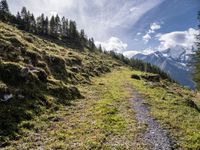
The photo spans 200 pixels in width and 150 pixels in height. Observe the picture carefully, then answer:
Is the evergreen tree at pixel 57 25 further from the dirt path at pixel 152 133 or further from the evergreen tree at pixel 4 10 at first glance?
the dirt path at pixel 152 133

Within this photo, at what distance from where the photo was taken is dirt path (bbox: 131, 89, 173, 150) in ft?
73.4

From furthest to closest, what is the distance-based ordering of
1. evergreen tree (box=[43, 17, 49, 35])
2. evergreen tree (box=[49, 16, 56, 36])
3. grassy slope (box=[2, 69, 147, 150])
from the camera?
evergreen tree (box=[49, 16, 56, 36]) < evergreen tree (box=[43, 17, 49, 35]) < grassy slope (box=[2, 69, 147, 150])

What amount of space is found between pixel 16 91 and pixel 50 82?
402 inches

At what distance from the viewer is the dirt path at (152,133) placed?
2238 centimetres

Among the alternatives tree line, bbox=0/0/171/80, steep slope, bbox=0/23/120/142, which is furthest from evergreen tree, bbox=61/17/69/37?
steep slope, bbox=0/23/120/142

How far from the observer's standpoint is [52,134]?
24.2 metres

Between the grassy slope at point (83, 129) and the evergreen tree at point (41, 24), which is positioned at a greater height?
the evergreen tree at point (41, 24)

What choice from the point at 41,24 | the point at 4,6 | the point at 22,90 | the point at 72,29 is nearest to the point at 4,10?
the point at 4,6

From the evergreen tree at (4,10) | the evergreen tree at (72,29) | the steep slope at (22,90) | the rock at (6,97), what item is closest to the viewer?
the steep slope at (22,90)

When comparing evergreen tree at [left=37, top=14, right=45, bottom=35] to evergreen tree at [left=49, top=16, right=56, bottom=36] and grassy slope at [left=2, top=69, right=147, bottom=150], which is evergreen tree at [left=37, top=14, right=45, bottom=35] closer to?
evergreen tree at [left=49, top=16, right=56, bottom=36]

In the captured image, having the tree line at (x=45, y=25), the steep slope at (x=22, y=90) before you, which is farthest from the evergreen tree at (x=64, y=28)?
the steep slope at (x=22, y=90)

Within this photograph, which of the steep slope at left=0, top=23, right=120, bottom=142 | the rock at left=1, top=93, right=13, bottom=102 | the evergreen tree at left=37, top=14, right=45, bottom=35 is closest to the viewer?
the steep slope at left=0, top=23, right=120, bottom=142

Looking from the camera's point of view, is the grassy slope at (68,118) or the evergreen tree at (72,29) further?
the evergreen tree at (72,29)

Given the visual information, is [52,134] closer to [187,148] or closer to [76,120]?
[76,120]
